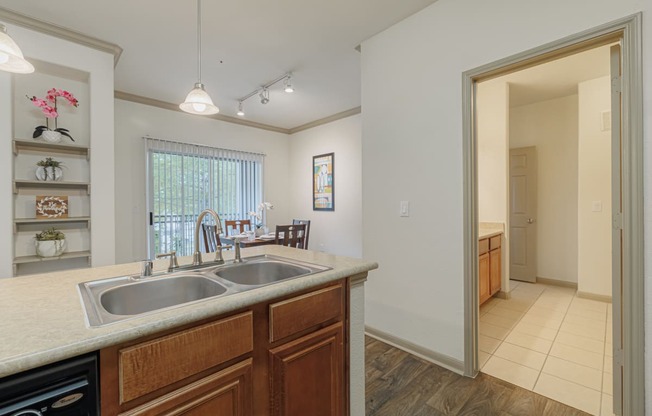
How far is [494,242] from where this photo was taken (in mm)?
3434

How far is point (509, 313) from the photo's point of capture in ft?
10.4

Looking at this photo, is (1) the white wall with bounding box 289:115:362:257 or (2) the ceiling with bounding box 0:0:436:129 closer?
(2) the ceiling with bounding box 0:0:436:129

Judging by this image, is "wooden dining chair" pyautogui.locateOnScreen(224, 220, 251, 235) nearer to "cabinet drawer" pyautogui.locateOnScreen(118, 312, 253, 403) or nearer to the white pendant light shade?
the white pendant light shade

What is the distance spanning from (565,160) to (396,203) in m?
3.37

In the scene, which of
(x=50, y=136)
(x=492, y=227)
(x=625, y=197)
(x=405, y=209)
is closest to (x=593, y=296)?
(x=492, y=227)

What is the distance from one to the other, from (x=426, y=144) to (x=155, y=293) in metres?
2.04

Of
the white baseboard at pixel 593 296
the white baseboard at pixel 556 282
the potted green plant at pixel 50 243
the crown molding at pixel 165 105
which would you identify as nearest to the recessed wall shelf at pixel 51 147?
the potted green plant at pixel 50 243

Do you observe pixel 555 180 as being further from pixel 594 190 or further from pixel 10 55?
pixel 10 55

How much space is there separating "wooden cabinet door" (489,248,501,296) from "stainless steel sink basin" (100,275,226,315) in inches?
125

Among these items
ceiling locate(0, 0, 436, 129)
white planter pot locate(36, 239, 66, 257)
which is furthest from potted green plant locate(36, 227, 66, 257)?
ceiling locate(0, 0, 436, 129)

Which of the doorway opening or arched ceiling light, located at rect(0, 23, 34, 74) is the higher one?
arched ceiling light, located at rect(0, 23, 34, 74)

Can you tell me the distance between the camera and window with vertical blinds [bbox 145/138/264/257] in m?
4.26

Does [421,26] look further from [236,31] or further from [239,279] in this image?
[239,279]

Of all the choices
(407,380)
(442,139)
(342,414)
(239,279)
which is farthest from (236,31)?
(407,380)
